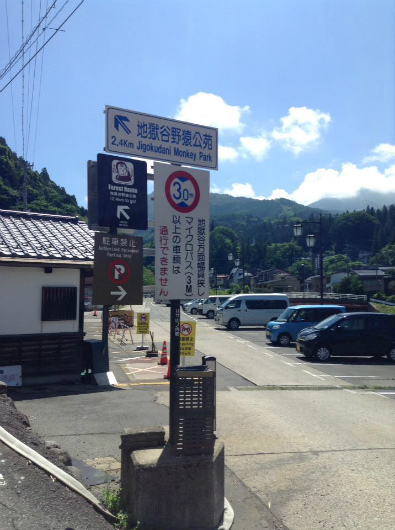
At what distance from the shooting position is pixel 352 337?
17.6m

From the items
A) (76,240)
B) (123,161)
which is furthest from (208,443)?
(76,240)

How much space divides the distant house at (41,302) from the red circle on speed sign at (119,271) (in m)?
2.24

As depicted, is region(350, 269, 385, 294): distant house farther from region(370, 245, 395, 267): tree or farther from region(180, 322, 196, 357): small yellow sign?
region(180, 322, 196, 357): small yellow sign

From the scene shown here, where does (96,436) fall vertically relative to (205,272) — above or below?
below

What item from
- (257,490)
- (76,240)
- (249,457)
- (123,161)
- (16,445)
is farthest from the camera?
(76,240)

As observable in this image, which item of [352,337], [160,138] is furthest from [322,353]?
[160,138]

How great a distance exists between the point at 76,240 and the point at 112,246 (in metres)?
3.74

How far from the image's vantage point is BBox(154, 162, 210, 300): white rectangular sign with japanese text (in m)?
5.17

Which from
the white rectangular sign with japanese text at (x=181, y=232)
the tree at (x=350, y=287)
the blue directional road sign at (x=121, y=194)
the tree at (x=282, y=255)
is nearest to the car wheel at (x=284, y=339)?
the blue directional road sign at (x=121, y=194)

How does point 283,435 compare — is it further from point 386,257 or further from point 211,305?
point 386,257

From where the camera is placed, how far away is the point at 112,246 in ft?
32.7

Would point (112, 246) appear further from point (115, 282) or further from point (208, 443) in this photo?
point (208, 443)

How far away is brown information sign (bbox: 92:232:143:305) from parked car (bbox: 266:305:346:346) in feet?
42.4

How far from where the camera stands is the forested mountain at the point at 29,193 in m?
51.4
